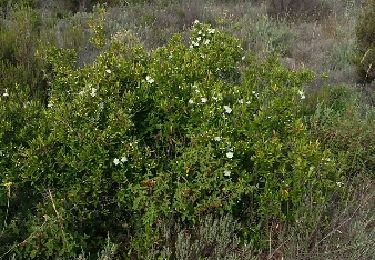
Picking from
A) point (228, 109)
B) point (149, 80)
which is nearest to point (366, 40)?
point (228, 109)

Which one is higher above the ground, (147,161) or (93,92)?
(93,92)

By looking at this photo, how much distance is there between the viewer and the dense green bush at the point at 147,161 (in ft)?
9.53

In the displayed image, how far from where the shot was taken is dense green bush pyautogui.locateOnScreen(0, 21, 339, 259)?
2904mm

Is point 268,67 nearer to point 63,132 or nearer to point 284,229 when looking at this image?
point 284,229

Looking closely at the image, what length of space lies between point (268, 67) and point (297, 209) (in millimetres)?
1276

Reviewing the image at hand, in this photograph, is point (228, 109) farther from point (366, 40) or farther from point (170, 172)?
point (366, 40)

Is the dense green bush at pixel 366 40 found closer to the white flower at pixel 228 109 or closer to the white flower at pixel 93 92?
the white flower at pixel 228 109

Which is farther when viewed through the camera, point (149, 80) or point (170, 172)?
point (149, 80)

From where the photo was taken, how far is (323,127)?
4.29 m

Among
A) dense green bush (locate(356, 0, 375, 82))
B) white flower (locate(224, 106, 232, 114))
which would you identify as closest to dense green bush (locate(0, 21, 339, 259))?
white flower (locate(224, 106, 232, 114))

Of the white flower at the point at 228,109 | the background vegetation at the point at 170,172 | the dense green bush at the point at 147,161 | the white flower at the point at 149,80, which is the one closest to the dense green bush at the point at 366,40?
the background vegetation at the point at 170,172

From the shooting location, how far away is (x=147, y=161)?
3000 mm

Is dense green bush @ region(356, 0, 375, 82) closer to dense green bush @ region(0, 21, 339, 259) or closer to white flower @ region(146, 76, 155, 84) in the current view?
dense green bush @ region(0, 21, 339, 259)

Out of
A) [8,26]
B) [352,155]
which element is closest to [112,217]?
[352,155]
